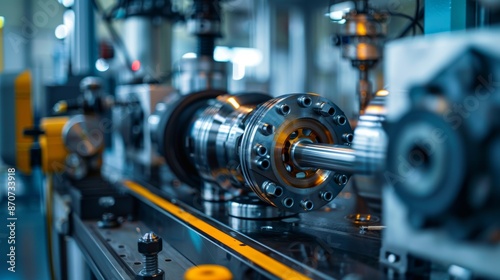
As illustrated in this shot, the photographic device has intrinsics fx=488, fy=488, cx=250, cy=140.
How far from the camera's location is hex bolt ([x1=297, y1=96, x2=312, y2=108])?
0.83 metres

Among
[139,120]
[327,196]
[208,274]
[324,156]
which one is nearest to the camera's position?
[208,274]

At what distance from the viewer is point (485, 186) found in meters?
0.40

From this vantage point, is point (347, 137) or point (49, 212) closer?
point (347, 137)

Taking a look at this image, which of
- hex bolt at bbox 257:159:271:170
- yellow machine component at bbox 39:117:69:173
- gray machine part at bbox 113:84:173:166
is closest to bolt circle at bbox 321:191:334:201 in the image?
hex bolt at bbox 257:159:271:170

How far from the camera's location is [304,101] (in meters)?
0.83

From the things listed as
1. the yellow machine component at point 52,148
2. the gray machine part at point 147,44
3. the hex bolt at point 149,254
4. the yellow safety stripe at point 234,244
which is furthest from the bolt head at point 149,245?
the gray machine part at point 147,44

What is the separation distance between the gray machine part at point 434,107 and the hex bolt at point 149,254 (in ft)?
1.34

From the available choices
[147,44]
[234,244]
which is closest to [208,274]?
[234,244]

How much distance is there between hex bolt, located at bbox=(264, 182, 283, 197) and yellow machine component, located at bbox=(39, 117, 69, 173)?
1026 mm

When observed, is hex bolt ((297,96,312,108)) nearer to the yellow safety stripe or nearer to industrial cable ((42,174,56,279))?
the yellow safety stripe

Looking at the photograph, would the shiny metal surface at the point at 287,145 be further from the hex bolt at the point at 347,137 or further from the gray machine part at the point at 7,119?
the gray machine part at the point at 7,119

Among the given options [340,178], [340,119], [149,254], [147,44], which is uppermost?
[147,44]

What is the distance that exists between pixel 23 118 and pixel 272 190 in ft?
3.63

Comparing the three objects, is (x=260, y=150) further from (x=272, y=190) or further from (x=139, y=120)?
(x=139, y=120)
